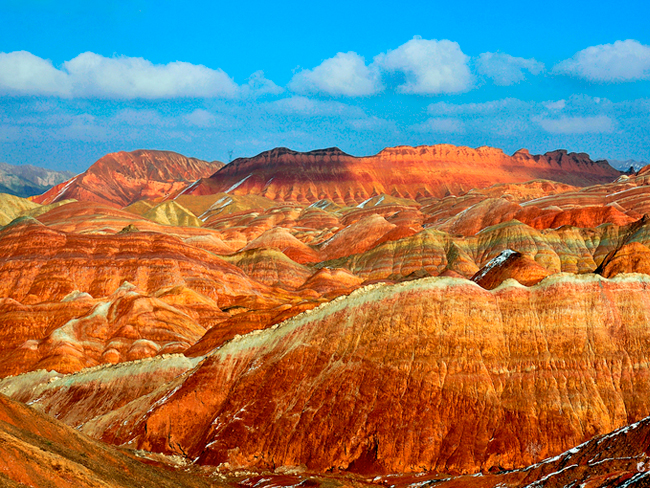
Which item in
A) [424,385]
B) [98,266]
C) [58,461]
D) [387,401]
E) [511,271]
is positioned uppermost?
[98,266]

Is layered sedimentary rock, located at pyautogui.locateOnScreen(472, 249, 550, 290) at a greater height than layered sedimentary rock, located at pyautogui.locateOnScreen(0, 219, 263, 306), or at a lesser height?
lesser

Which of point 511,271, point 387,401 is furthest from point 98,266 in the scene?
point 387,401

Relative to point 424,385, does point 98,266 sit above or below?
above

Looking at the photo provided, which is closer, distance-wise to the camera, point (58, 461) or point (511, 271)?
point (58, 461)

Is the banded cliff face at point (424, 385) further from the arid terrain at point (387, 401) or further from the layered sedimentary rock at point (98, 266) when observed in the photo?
the layered sedimentary rock at point (98, 266)

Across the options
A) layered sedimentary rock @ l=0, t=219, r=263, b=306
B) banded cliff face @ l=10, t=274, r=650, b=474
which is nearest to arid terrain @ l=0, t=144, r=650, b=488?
banded cliff face @ l=10, t=274, r=650, b=474

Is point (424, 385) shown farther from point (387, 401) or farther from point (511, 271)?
point (511, 271)

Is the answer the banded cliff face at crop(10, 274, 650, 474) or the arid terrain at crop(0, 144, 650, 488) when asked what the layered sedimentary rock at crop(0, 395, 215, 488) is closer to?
the arid terrain at crop(0, 144, 650, 488)

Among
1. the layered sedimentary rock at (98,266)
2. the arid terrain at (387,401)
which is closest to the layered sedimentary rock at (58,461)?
the arid terrain at (387,401)

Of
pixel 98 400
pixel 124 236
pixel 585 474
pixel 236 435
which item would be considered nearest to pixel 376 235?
pixel 124 236

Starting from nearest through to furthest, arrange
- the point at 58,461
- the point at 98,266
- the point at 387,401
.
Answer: the point at 58,461, the point at 387,401, the point at 98,266
